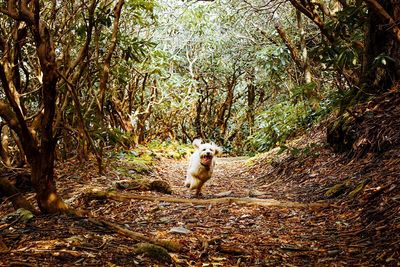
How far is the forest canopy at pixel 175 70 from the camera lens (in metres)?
4.13

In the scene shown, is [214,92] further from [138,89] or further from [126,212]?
[126,212]

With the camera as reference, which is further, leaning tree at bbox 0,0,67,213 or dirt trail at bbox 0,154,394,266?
leaning tree at bbox 0,0,67,213

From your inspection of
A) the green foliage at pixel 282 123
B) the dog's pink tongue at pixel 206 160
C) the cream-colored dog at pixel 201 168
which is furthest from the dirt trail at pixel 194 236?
the green foliage at pixel 282 123

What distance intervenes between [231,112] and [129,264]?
67.5 ft

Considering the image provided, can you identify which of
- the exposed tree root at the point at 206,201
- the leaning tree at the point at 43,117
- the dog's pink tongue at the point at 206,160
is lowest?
the exposed tree root at the point at 206,201

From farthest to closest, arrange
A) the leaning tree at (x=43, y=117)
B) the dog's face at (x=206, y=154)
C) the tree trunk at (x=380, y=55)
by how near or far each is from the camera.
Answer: the dog's face at (x=206, y=154) → the tree trunk at (x=380, y=55) → the leaning tree at (x=43, y=117)

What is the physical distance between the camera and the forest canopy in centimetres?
413

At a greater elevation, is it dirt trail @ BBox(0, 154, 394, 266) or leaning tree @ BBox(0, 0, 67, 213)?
leaning tree @ BBox(0, 0, 67, 213)

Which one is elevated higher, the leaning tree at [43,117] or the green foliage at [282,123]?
the leaning tree at [43,117]

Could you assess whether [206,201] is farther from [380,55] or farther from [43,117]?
[380,55]

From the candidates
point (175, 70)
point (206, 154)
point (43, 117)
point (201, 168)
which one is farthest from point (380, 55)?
point (175, 70)

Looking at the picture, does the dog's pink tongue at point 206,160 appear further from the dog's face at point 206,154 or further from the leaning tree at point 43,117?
the leaning tree at point 43,117

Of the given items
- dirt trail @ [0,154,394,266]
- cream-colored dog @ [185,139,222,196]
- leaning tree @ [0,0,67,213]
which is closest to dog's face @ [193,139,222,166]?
cream-colored dog @ [185,139,222,196]

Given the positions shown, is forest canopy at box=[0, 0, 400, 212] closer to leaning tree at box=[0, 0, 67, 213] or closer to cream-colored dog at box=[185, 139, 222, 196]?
leaning tree at box=[0, 0, 67, 213]
